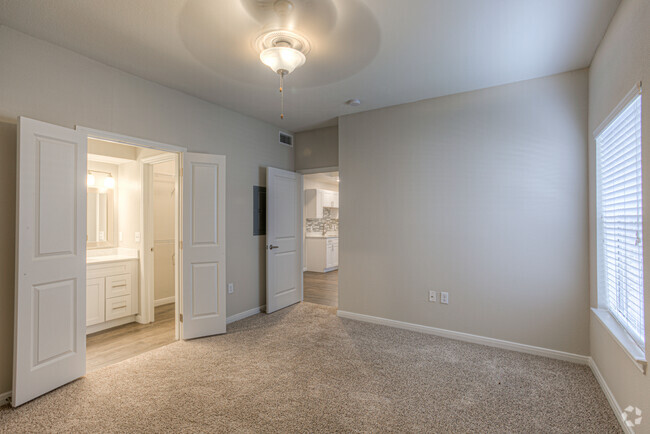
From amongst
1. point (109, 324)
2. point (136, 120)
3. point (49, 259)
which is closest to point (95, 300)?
point (109, 324)

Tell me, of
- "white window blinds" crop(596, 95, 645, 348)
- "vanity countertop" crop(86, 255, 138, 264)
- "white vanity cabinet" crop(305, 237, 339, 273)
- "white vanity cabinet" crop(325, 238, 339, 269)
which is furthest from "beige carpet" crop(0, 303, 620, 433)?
"white vanity cabinet" crop(325, 238, 339, 269)

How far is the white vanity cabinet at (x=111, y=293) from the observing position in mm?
3789

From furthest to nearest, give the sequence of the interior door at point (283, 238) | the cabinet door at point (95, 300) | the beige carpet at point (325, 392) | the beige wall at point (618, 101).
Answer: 1. the interior door at point (283, 238)
2. the cabinet door at point (95, 300)
3. the beige carpet at point (325, 392)
4. the beige wall at point (618, 101)

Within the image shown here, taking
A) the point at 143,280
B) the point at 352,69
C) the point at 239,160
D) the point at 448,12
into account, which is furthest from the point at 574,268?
the point at 143,280

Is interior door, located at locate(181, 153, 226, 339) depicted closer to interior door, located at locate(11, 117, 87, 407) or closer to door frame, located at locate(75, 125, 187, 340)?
door frame, located at locate(75, 125, 187, 340)

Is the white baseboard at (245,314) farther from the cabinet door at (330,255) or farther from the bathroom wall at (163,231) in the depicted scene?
the cabinet door at (330,255)

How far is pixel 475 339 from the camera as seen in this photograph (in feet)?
11.5

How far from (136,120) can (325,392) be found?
3.10 metres

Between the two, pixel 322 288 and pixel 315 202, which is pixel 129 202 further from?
pixel 315 202

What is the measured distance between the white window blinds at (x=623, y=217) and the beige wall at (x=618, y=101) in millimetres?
119

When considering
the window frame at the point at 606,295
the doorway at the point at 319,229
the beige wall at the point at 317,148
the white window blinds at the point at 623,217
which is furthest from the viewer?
the doorway at the point at 319,229

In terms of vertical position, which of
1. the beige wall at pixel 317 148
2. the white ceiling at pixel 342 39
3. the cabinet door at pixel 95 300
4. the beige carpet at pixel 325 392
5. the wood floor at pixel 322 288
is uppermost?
the white ceiling at pixel 342 39

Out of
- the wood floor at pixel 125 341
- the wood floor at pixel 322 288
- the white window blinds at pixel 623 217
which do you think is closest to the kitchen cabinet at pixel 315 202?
the wood floor at pixel 322 288

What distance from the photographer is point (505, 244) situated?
334cm
